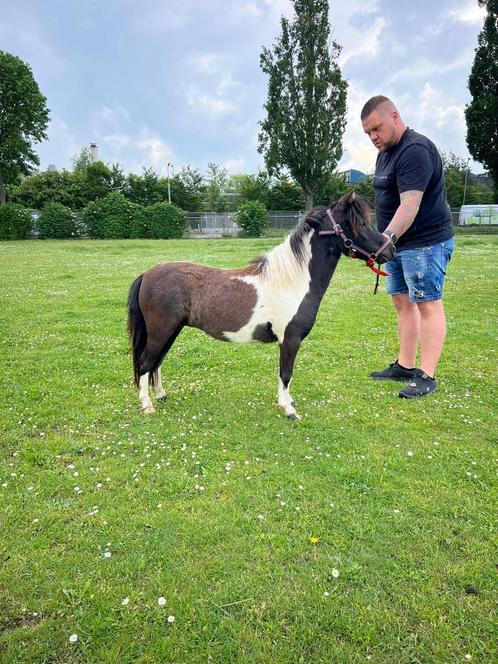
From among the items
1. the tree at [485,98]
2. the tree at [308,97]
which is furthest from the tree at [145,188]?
the tree at [485,98]

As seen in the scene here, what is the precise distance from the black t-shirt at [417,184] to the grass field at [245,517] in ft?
6.50

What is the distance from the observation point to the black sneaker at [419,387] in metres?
4.90

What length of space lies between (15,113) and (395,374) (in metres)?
54.8

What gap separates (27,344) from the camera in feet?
22.9

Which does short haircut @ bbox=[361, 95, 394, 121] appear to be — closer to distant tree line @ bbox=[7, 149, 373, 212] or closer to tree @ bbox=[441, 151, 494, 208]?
distant tree line @ bbox=[7, 149, 373, 212]

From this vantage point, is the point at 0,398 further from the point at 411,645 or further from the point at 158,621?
the point at 411,645

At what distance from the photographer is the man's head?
442cm

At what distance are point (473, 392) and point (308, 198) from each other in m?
40.2

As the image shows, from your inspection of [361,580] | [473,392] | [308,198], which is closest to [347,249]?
[473,392]

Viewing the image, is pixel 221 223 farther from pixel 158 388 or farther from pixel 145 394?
pixel 145 394

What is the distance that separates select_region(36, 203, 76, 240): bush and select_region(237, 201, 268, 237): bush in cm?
1449

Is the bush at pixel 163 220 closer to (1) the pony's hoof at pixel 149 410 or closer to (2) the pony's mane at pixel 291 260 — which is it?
(1) the pony's hoof at pixel 149 410

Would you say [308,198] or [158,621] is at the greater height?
[308,198]

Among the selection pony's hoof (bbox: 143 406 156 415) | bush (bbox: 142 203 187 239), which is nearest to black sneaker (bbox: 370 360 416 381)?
pony's hoof (bbox: 143 406 156 415)
